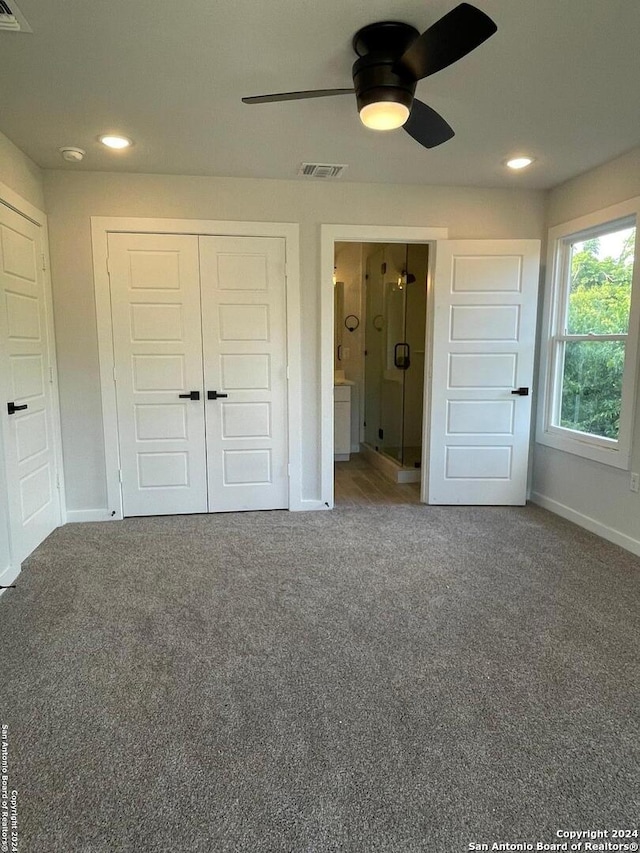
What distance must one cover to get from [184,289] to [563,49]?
269cm

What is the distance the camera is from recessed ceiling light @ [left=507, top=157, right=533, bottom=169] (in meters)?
3.30

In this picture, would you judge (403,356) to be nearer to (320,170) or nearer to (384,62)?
(320,170)

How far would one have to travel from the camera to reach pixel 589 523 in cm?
362

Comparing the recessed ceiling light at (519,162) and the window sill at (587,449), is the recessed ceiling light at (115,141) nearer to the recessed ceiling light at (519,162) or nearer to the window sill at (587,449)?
the recessed ceiling light at (519,162)

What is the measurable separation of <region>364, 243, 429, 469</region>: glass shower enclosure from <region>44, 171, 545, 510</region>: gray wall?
1.21m

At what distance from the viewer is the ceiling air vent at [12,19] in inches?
70.0

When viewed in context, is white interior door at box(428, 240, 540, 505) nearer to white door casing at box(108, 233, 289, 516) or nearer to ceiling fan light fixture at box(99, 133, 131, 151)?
white door casing at box(108, 233, 289, 516)

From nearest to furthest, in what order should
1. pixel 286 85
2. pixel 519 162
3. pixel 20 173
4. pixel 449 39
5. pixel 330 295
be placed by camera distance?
pixel 449 39 → pixel 286 85 → pixel 20 173 → pixel 519 162 → pixel 330 295

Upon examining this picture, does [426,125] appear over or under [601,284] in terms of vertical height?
over

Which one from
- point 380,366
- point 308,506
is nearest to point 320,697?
point 308,506

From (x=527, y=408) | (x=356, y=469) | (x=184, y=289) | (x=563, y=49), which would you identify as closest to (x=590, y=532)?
(x=527, y=408)

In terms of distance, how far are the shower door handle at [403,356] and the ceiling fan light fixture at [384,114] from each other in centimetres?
341

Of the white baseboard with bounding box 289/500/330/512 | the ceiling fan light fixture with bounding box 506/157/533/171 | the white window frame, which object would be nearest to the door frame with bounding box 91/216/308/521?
the white baseboard with bounding box 289/500/330/512

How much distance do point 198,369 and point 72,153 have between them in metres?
1.59
